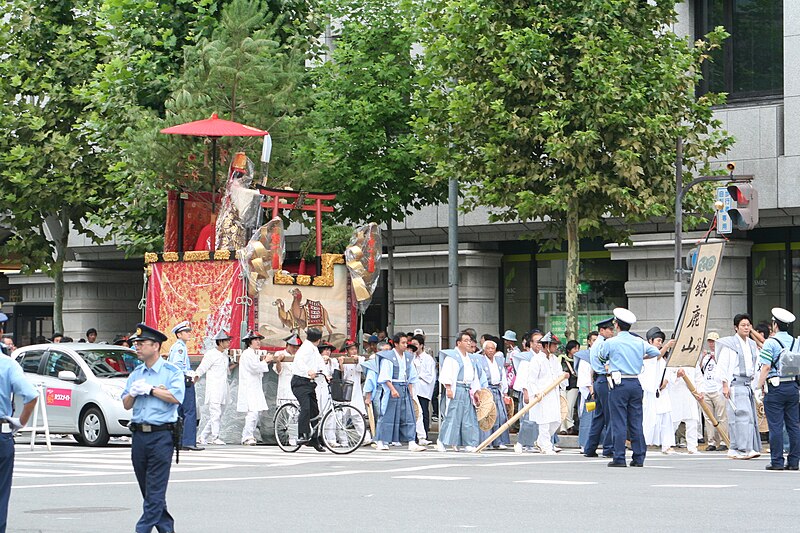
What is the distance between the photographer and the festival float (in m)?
23.5

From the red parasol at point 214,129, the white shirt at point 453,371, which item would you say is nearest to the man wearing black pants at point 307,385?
the white shirt at point 453,371

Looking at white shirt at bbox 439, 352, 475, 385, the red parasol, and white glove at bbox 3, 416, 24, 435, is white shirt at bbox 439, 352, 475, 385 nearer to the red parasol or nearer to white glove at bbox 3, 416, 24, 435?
the red parasol

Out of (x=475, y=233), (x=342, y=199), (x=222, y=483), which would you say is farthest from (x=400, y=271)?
(x=222, y=483)

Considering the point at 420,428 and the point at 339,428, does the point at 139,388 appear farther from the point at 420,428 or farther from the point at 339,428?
the point at 420,428

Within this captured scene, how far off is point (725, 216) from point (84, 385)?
10.3 m

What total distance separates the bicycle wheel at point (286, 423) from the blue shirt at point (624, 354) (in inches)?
214

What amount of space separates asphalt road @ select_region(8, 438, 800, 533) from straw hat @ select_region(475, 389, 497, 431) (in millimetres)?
1697

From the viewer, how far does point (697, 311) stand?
66.8 ft

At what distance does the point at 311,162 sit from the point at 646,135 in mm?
6432

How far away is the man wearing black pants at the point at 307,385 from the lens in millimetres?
21375

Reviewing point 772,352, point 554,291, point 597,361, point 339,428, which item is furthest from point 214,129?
point 554,291

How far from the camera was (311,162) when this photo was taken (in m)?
27.3

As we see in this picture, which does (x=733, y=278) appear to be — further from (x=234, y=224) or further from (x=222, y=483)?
(x=222, y=483)

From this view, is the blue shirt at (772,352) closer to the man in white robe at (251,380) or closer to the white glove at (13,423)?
the man in white robe at (251,380)
